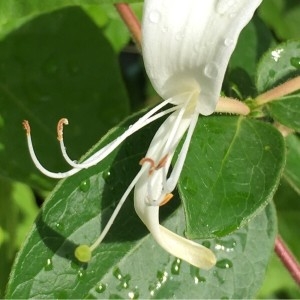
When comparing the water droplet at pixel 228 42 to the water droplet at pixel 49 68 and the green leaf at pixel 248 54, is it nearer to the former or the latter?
the green leaf at pixel 248 54

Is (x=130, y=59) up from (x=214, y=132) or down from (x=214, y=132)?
down

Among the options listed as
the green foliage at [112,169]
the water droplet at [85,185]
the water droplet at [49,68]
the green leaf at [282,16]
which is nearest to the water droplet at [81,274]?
the green foliage at [112,169]

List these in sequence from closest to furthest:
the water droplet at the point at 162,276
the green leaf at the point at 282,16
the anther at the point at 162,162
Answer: the anther at the point at 162,162 < the water droplet at the point at 162,276 < the green leaf at the point at 282,16

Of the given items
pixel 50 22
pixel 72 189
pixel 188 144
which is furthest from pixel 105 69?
pixel 188 144

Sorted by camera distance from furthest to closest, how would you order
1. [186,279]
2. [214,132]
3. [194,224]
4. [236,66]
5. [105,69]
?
[105,69] → [236,66] → [186,279] → [214,132] → [194,224]

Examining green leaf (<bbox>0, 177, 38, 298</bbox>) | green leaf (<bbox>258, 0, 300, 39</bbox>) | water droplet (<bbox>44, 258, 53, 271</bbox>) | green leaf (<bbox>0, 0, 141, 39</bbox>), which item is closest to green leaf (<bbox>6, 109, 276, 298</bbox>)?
water droplet (<bbox>44, 258, 53, 271</bbox>)

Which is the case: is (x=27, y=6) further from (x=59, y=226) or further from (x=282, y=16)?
(x=282, y=16)

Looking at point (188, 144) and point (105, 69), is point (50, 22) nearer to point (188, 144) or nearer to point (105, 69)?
point (105, 69)

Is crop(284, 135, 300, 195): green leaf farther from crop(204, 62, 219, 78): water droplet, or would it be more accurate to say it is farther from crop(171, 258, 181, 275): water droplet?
crop(204, 62, 219, 78): water droplet
